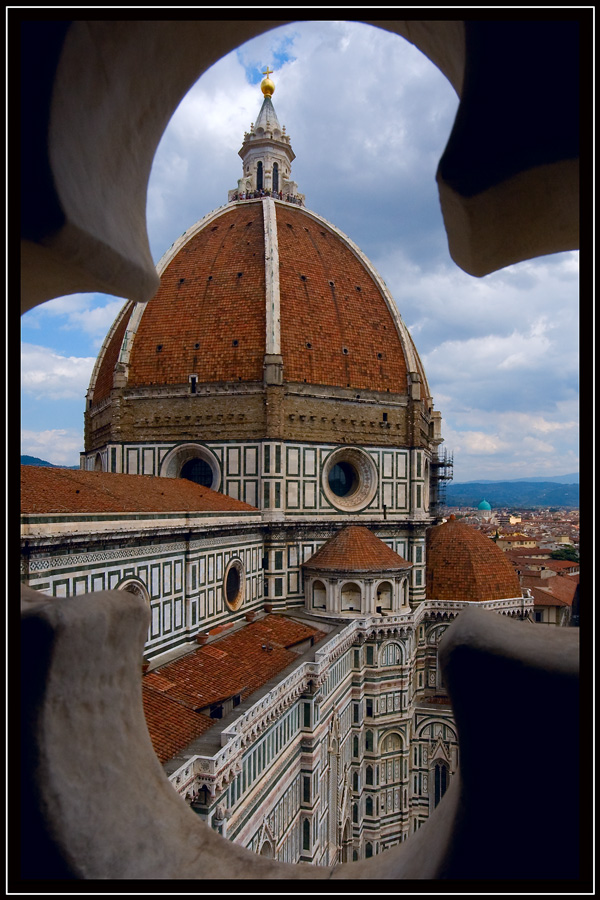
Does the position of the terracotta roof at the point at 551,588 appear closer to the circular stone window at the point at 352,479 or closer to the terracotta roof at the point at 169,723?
the circular stone window at the point at 352,479

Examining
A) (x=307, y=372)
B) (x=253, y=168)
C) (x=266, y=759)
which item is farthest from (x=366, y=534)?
(x=253, y=168)

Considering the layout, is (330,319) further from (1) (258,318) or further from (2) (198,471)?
(2) (198,471)

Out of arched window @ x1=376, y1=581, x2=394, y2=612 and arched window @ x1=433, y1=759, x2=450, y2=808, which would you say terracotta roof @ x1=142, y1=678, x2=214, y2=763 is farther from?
arched window @ x1=433, y1=759, x2=450, y2=808

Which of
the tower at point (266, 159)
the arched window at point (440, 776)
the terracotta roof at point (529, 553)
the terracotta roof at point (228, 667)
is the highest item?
the tower at point (266, 159)

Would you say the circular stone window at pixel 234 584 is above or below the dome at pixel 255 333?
below

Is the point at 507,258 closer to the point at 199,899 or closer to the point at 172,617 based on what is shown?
the point at 199,899

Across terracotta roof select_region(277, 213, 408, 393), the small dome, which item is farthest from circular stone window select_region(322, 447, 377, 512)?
the small dome

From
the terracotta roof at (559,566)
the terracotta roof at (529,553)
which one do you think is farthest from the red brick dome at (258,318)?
the terracotta roof at (529,553)
